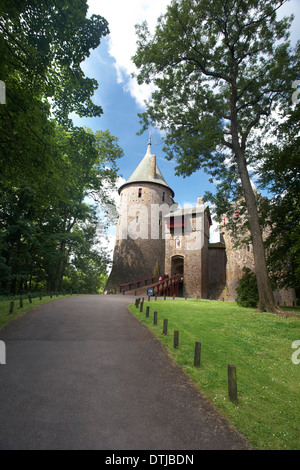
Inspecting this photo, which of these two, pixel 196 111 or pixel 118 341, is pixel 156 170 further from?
pixel 118 341

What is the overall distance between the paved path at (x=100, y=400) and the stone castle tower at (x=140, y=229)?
2190 cm

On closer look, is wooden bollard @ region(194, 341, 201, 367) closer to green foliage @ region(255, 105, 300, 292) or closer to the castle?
green foliage @ region(255, 105, 300, 292)

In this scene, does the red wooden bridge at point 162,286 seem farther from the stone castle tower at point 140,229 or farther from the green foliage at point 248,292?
the green foliage at point 248,292

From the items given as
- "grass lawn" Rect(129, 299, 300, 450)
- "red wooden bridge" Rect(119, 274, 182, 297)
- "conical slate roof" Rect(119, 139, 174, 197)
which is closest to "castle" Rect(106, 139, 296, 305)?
"conical slate roof" Rect(119, 139, 174, 197)

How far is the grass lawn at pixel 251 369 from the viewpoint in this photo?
3121 millimetres

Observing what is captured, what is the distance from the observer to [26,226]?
15719mm

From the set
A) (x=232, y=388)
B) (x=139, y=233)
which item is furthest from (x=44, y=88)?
(x=139, y=233)

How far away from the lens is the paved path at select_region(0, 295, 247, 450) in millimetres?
2771

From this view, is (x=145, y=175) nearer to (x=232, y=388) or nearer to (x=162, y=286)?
(x=162, y=286)

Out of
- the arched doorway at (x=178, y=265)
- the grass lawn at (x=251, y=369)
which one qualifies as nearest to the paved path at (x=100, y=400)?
the grass lawn at (x=251, y=369)

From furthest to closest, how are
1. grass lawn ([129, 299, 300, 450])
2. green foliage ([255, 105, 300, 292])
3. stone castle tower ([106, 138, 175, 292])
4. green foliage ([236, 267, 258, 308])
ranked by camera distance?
stone castle tower ([106, 138, 175, 292]) → green foliage ([236, 267, 258, 308]) → green foliage ([255, 105, 300, 292]) → grass lawn ([129, 299, 300, 450])

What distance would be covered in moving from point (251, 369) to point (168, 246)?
21.7 m
